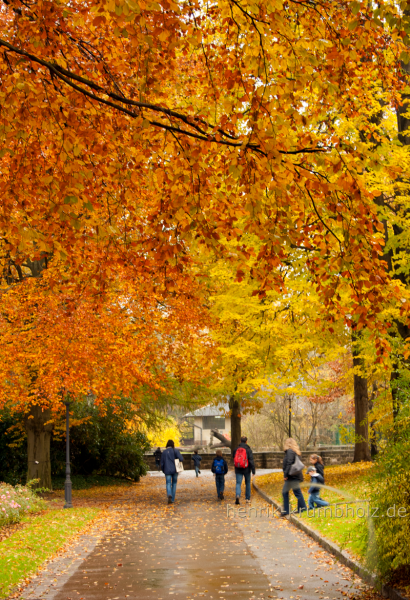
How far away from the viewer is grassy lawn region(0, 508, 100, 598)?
8286 mm

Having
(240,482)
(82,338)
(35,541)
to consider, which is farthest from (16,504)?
(240,482)

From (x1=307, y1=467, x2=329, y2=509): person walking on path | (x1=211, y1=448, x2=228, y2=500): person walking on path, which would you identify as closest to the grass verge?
(x1=211, y1=448, x2=228, y2=500): person walking on path

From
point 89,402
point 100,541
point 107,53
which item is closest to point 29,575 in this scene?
point 100,541

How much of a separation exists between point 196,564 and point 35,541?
3.30 m

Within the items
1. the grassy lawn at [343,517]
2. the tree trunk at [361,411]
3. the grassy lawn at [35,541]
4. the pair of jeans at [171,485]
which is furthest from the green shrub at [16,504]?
the tree trunk at [361,411]

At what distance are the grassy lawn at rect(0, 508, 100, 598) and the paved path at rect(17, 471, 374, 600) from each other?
0.93ft

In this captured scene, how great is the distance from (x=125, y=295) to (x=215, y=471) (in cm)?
609

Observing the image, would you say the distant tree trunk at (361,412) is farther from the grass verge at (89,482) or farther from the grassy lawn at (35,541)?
the grassy lawn at (35,541)

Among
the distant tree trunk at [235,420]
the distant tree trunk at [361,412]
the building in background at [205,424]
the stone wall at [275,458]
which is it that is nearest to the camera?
the distant tree trunk at [361,412]

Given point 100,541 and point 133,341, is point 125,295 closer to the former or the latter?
point 133,341

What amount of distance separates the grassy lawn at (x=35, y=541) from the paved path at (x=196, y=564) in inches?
11.2

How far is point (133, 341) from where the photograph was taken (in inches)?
642

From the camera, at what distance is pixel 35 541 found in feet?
35.4

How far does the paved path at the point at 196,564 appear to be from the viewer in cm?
740
